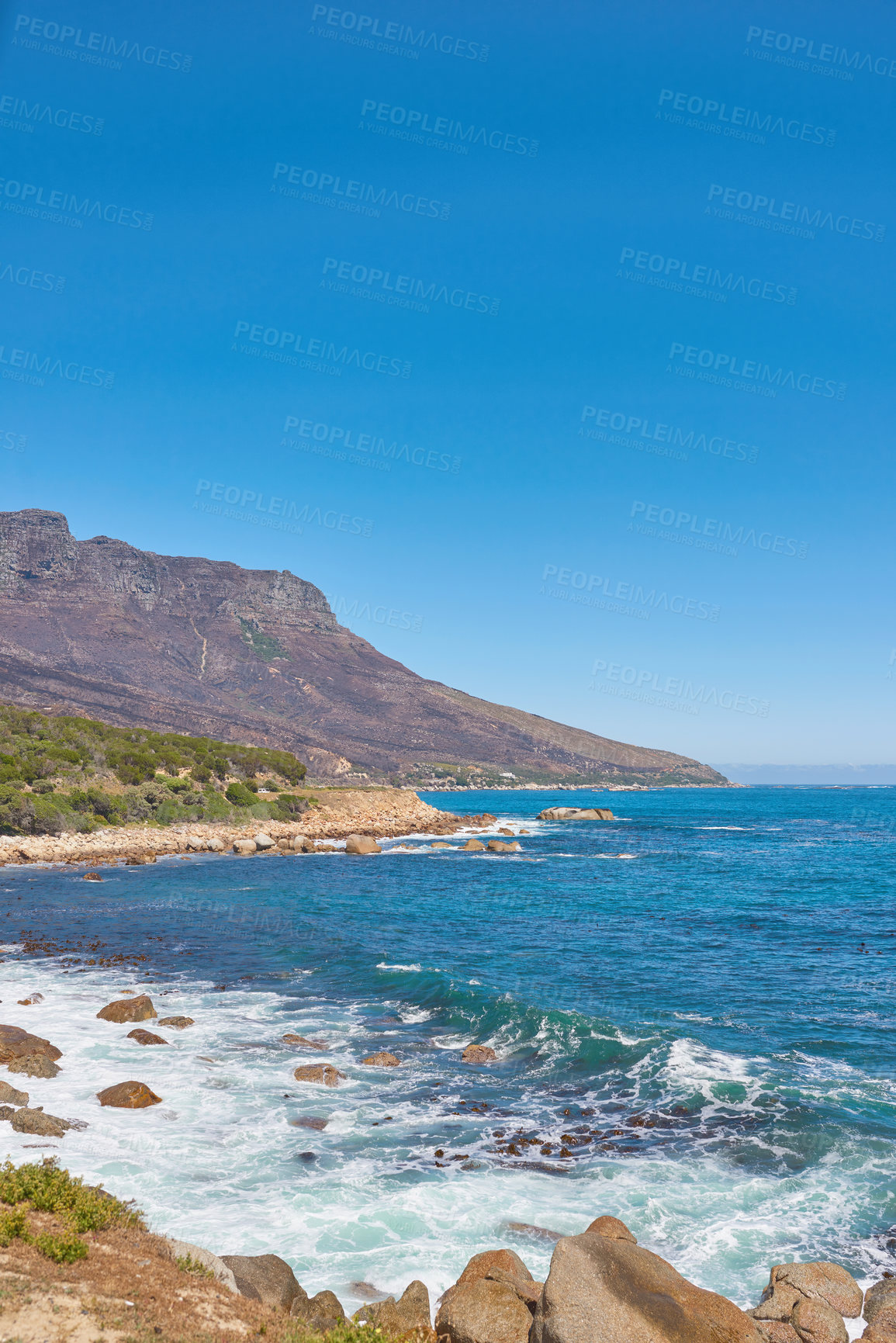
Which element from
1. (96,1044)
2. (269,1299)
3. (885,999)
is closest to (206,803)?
(96,1044)

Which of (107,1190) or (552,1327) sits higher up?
(552,1327)

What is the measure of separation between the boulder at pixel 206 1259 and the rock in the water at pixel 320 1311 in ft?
2.72

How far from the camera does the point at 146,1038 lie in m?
20.0

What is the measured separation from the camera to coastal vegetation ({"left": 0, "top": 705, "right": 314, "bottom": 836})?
56656 mm

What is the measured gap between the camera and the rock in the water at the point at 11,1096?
15422 mm

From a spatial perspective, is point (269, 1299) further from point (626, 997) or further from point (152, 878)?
point (152, 878)

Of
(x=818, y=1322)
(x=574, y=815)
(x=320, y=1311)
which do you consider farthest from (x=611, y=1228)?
(x=574, y=815)

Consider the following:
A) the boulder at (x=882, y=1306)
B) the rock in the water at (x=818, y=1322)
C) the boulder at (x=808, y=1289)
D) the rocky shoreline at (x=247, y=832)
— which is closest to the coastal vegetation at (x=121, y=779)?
the rocky shoreline at (x=247, y=832)

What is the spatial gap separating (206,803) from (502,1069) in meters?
57.4

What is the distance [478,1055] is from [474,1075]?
1199 millimetres

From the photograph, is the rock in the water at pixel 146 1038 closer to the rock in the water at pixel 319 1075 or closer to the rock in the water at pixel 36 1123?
the rock in the water at pixel 319 1075

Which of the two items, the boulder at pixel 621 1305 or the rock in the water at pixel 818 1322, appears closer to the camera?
the boulder at pixel 621 1305

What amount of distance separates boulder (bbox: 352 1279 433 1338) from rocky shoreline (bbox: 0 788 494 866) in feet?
153

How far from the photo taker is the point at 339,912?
3894cm
